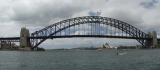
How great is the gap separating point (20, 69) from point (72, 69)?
911 centimetres

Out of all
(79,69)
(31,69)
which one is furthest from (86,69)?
(31,69)

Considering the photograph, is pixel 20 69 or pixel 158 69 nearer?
pixel 158 69

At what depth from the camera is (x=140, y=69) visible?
6056 centimetres

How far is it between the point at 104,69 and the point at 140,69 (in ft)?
19.2

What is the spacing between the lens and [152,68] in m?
61.9

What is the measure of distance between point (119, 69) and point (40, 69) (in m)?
13.3

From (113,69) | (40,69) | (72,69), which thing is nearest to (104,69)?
(113,69)

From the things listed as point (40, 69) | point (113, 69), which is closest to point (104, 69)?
point (113, 69)

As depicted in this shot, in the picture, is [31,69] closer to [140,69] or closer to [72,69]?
[72,69]

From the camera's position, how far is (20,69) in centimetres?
6381

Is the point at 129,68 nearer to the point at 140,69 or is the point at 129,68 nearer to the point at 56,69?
the point at 140,69

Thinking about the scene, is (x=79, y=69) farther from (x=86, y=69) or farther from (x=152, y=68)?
(x=152, y=68)

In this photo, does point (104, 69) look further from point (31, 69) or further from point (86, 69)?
point (31, 69)

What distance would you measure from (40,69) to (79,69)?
22.2 feet
